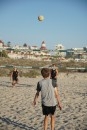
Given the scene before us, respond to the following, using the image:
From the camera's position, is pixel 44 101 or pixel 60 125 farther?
pixel 60 125

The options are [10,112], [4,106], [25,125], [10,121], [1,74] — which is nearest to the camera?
[25,125]

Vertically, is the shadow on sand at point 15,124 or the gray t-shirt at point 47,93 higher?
the gray t-shirt at point 47,93

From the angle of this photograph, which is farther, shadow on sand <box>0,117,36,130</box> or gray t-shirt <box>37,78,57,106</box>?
shadow on sand <box>0,117,36,130</box>

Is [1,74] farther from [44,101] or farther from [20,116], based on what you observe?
[44,101]

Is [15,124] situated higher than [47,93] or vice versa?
[47,93]

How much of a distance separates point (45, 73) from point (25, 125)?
1835 mm

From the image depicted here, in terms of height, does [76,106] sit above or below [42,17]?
below

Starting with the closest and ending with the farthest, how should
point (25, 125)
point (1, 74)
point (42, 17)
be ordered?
point (25, 125)
point (42, 17)
point (1, 74)

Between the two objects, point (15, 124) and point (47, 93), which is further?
point (15, 124)

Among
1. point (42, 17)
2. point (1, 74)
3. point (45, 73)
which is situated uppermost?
point (42, 17)

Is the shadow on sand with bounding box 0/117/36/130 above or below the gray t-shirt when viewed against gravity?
below

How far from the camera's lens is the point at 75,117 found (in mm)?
8156

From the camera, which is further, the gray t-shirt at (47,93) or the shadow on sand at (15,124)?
the shadow on sand at (15,124)

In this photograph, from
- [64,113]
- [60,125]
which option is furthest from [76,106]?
[60,125]
